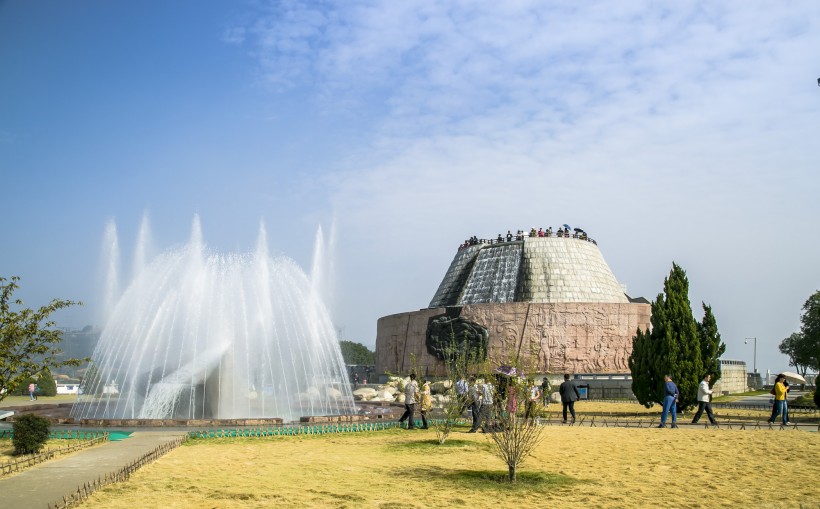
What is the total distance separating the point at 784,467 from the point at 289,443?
865cm

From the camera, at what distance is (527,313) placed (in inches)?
1375

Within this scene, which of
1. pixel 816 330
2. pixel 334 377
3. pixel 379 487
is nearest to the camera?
pixel 379 487

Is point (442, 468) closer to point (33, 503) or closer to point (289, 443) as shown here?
point (289, 443)

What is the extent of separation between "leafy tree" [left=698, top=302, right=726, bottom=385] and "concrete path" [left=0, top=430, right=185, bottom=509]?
51.8 feet

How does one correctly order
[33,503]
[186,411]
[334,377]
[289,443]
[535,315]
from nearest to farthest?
[33,503] → [289,443] → [186,411] → [334,377] → [535,315]

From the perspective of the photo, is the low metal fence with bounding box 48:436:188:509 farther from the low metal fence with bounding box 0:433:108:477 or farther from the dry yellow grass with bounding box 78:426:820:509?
the low metal fence with bounding box 0:433:108:477

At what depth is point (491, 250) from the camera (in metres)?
44.2

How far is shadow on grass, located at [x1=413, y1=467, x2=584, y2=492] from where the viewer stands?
9266 millimetres

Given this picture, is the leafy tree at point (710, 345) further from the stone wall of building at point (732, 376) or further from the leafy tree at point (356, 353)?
the leafy tree at point (356, 353)

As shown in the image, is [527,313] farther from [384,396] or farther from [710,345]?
[710,345]

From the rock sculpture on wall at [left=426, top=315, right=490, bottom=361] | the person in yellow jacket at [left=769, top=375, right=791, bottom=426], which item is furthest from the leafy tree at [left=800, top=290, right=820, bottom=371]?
the person in yellow jacket at [left=769, top=375, right=791, bottom=426]

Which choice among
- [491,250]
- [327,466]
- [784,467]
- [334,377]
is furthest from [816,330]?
[327,466]

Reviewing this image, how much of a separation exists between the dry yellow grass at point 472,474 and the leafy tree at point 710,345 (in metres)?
7.04

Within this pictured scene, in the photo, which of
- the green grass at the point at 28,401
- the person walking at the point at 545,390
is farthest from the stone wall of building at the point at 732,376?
the green grass at the point at 28,401
